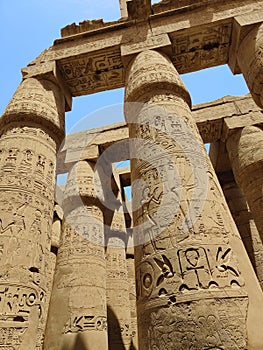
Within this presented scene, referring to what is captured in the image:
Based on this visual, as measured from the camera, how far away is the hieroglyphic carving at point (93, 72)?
6758 millimetres

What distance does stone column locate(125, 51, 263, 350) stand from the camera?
2652 mm

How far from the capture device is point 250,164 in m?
7.56

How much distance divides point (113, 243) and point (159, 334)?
691 cm

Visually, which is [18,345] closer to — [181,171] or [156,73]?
[181,171]

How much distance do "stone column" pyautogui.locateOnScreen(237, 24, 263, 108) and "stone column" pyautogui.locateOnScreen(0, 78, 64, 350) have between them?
11.8ft

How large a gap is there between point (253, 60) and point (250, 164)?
9.77ft

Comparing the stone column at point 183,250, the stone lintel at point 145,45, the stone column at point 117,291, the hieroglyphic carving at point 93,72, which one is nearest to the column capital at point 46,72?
the hieroglyphic carving at point 93,72

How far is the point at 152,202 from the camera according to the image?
3668mm

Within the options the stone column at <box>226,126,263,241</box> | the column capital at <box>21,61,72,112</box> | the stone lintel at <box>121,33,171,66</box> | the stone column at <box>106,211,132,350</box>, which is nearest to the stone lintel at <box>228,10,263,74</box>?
the stone lintel at <box>121,33,171,66</box>

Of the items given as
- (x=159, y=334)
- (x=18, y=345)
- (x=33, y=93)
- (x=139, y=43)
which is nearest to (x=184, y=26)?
(x=139, y=43)

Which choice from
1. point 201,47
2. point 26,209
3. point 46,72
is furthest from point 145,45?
point 26,209

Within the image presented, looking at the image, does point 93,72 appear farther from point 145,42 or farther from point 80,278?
point 80,278

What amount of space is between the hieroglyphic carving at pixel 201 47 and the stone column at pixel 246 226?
16.0 ft

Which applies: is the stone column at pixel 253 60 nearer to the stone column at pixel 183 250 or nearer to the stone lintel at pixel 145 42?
the stone lintel at pixel 145 42
